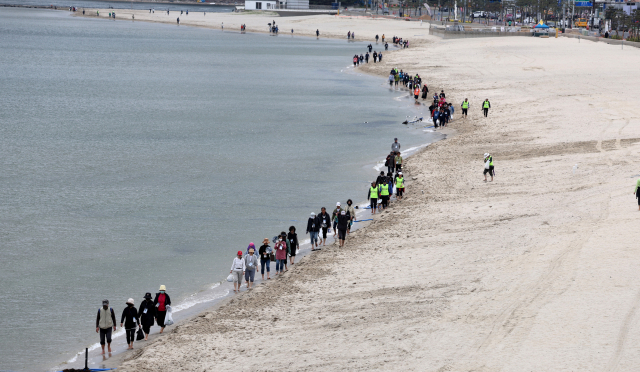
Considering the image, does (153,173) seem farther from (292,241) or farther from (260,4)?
(260,4)

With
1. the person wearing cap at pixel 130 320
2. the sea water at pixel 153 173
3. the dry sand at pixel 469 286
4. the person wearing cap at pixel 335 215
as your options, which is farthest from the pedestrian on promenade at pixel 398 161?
the person wearing cap at pixel 130 320

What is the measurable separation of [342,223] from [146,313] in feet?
22.5

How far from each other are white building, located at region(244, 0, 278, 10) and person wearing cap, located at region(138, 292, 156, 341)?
167 meters

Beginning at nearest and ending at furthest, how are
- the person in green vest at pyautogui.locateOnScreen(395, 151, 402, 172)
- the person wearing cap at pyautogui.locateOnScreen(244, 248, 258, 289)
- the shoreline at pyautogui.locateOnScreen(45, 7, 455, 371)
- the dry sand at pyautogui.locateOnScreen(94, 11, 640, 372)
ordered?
the dry sand at pyautogui.locateOnScreen(94, 11, 640, 372) < the shoreline at pyautogui.locateOnScreen(45, 7, 455, 371) < the person wearing cap at pyautogui.locateOnScreen(244, 248, 258, 289) < the person in green vest at pyautogui.locateOnScreen(395, 151, 402, 172)

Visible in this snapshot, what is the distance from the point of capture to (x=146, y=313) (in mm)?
15398

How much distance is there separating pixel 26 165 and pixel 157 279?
54.8ft

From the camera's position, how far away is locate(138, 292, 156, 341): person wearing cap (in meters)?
15.4

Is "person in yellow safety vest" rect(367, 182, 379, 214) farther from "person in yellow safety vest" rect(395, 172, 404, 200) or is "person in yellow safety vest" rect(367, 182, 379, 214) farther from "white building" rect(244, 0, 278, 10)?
"white building" rect(244, 0, 278, 10)

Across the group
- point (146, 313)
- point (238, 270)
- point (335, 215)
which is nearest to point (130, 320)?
point (146, 313)

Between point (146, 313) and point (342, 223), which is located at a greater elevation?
point (342, 223)

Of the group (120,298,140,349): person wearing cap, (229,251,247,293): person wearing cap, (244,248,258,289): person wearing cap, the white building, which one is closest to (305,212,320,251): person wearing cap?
(244,248,258,289): person wearing cap

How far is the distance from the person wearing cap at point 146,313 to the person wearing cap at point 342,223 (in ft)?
21.5

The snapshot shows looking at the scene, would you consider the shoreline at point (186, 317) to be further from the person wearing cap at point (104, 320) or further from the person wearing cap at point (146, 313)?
the person wearing cap at point (104, 320)

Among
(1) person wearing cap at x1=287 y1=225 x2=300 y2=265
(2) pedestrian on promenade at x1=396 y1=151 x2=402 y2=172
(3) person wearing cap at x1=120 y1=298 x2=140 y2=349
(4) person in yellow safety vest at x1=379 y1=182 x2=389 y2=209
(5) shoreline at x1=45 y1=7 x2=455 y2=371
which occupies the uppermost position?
(2) pedestrian on promenade at x1=396 y1=151 x2=402 y2=172
